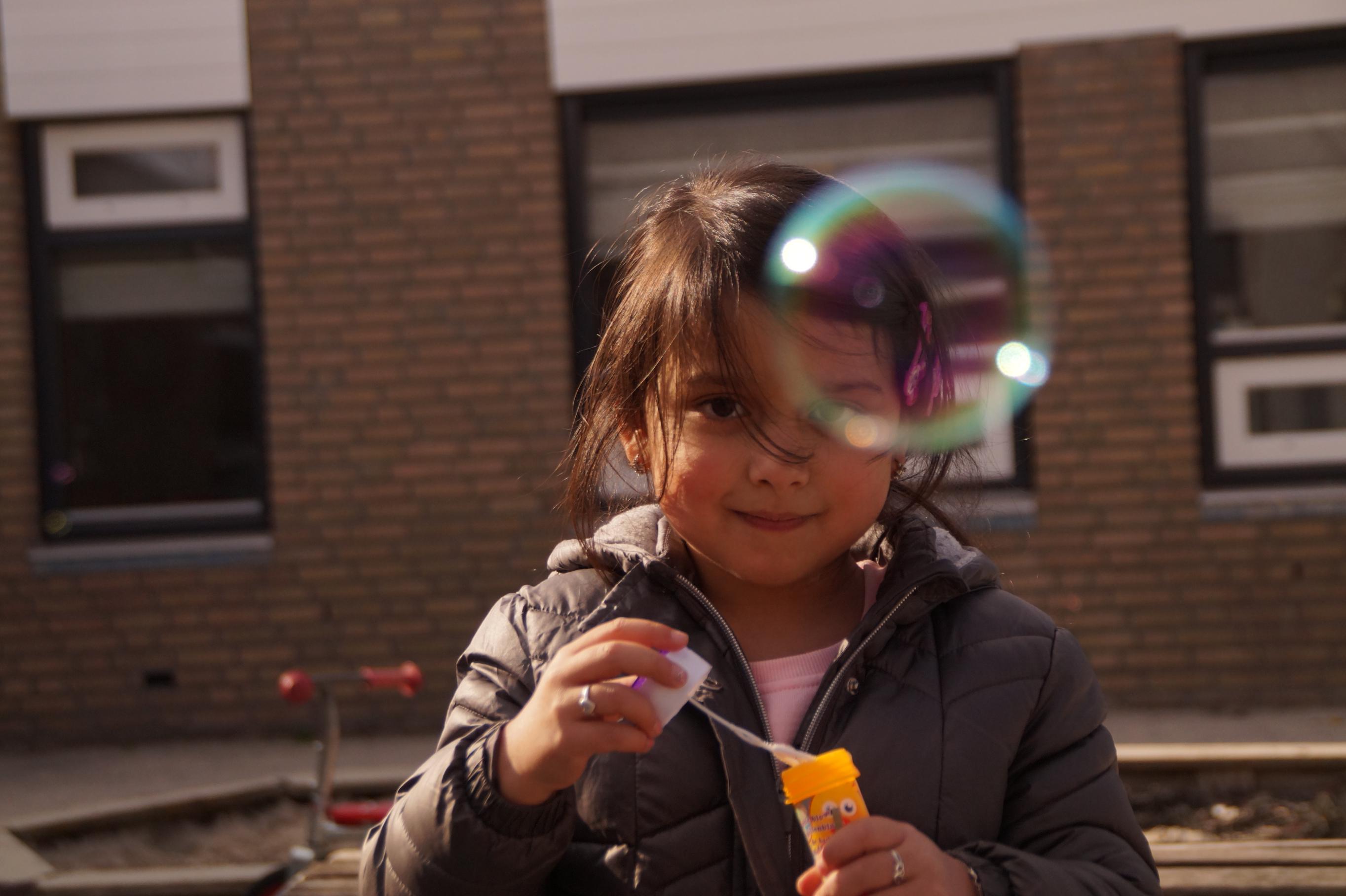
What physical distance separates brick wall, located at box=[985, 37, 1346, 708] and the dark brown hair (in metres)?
4.56

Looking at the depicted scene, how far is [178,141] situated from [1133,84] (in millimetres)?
4683

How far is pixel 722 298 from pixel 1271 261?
217 inches

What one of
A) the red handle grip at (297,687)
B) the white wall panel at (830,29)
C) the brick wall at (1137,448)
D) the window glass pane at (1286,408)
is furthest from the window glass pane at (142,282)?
the window glass pane at (1286,408)

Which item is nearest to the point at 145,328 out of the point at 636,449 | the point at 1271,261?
the point at 1271,261

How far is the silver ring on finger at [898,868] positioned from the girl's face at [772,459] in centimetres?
35

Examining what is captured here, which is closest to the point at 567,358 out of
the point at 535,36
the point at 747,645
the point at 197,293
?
the point at 535,36

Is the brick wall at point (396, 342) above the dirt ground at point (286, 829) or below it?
above

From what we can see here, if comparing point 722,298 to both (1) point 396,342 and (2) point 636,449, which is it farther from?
(1) point 396,342

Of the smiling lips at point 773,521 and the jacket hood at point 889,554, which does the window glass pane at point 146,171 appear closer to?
the jacket hood at point 889,554

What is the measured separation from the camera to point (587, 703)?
1.23 m

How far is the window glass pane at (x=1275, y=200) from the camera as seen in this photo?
6137 mm

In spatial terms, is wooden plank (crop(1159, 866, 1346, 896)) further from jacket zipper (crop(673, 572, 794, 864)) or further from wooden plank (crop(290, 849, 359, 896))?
wooden plank (crop(290, 849, 359, 896))

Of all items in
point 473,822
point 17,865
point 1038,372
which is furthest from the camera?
point 1038,372

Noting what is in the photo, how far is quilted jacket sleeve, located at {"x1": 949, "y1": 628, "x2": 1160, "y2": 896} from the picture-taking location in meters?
1.44
